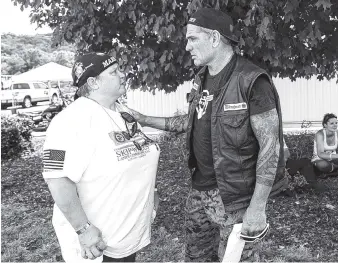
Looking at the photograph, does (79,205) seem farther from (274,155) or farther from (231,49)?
(231,49)

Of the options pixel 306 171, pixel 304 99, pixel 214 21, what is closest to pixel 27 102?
pixel 304 99

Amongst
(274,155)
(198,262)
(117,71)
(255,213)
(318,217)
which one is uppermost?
(117,71)

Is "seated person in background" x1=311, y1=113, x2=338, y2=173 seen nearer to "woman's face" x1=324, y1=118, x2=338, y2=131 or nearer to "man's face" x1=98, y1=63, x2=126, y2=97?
"woman's face" x1=324, y1=118, x2=338, y2=131

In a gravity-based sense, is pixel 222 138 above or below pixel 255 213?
above

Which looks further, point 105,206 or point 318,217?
point 318,217

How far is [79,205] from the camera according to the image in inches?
95.3

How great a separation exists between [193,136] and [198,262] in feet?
2.83

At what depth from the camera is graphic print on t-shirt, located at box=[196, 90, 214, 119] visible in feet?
9.24

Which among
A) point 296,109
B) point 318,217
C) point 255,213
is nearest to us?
point 255,213

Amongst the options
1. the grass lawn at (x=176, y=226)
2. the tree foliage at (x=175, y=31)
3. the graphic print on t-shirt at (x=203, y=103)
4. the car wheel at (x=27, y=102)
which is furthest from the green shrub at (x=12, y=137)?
the car wheel at (x=27, y=102)

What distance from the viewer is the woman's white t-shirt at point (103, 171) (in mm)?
2359

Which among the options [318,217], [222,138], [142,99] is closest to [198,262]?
[222,138]

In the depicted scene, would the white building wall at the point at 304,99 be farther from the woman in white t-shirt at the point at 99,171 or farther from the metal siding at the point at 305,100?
the woman in white t-shirt at the point at 99,171

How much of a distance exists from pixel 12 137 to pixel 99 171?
8.69 meters
